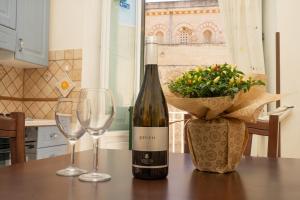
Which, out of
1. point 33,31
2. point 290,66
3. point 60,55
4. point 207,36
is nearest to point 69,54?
point 60,55

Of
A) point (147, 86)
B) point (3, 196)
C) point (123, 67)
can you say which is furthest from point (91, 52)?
point (3, 196)

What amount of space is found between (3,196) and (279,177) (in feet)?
1.89

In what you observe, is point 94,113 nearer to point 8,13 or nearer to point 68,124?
point 68,124

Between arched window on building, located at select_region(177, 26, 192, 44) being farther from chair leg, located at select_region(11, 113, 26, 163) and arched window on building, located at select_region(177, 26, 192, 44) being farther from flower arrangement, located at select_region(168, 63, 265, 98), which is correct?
flower arrangement, located at select_region(168, 63, 265, 98)

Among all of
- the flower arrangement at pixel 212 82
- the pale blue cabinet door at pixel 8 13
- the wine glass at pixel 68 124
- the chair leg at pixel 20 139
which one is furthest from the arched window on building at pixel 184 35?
the wine glass at pixel 68 124

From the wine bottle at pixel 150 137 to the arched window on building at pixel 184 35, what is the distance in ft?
26.0

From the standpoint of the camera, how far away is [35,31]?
105 inches

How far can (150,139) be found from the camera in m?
0.67

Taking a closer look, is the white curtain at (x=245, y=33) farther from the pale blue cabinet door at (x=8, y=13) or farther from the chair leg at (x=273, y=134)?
the pale blue cabinet door at (x=8, y=13)

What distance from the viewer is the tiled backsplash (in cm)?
270

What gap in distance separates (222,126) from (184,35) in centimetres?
816

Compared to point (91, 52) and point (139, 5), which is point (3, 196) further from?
point (139, 5)

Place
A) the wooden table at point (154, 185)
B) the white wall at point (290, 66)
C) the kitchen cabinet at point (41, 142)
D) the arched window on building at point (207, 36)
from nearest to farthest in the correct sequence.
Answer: the wooden table at point (154, 185), the kitchen cabinet at point (41, 142), the white wall at point (290, 66), the arched window on building at point (207, 36)

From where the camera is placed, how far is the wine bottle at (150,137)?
676mm
